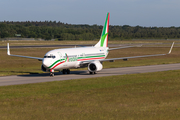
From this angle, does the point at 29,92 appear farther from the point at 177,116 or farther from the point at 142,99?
the point at 177,116

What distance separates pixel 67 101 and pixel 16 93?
20.8 ft

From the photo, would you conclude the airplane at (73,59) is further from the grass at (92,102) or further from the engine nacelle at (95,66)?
the grass at (92,102)

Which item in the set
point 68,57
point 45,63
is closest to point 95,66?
point 68,57

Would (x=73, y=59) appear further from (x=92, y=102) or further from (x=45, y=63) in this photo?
(x=92, y=102)

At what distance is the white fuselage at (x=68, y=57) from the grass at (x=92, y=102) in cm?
917

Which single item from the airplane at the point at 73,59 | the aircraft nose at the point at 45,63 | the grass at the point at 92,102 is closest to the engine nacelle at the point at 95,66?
the airplane at the point at 73,59

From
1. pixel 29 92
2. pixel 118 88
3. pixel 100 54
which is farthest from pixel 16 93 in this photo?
pixel 100 54

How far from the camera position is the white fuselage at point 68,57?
127ft

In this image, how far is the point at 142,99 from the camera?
22.3 meters

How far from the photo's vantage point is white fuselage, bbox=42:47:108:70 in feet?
127

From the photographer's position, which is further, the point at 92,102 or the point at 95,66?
the point at 95,66

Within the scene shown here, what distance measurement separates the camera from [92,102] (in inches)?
840

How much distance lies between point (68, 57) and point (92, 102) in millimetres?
20127

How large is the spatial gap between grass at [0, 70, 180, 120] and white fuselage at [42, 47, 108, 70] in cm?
917
